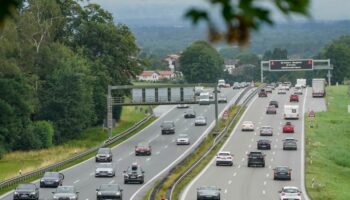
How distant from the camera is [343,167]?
245ft

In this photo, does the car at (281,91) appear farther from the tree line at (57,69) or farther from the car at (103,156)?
the car at (103,156)

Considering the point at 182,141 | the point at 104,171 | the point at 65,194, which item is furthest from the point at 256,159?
the point at 65,194

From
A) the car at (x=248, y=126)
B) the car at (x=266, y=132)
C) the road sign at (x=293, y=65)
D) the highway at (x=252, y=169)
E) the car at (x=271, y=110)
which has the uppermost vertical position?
the road sign at (x=293, y=65)

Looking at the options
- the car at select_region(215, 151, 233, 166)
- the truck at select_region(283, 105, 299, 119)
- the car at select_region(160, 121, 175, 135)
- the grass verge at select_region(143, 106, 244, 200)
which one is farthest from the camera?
the truck at select_region(283, 105, 299, 119)

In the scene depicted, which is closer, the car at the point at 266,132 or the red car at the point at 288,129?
the car at the point at 266,132

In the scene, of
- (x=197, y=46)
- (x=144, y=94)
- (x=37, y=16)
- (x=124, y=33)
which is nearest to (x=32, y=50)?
(x=37, y=16)

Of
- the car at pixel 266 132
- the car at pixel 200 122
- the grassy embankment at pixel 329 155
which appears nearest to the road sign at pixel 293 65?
the grassy embankment at pixel 329 155

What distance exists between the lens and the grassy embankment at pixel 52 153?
7216 centimetres

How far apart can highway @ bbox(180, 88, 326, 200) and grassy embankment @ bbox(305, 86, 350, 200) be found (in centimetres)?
94

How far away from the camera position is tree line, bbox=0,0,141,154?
3420 inches

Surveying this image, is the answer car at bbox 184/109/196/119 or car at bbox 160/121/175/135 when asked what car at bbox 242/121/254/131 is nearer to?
car at bbox 160/121/175/135

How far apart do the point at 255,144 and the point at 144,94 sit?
18.3 m

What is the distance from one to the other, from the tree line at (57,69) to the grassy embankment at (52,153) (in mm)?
1261

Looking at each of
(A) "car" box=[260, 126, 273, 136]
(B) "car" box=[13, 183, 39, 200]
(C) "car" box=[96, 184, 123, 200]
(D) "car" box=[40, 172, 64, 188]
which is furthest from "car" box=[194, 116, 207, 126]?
(C) "car" box=[96, 184, 123, 200]
